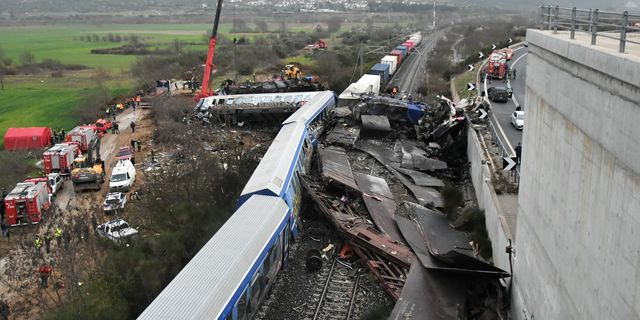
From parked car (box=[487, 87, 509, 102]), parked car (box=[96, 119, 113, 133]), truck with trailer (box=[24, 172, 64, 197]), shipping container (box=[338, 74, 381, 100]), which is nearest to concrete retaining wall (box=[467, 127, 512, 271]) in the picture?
parked car (box=[487, 87, 509, 102])

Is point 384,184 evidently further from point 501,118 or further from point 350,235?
point 501,118

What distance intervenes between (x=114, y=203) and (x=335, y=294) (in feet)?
44.6

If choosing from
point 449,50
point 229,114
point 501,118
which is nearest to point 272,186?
point 501,118

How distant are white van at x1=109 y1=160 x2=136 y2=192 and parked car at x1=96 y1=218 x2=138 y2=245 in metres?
6.80

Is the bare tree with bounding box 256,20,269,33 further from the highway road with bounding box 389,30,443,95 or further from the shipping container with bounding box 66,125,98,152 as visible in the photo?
the shipping container with bounding box 66,125,98,152

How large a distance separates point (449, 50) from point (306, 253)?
5767 centimetres

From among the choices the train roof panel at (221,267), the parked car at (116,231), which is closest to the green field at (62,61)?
the parked car at (116,231)

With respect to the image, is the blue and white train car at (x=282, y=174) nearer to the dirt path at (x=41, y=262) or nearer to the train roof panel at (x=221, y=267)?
the train roof panel at (x=221, y=267)

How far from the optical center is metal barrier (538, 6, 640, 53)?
6.94 m

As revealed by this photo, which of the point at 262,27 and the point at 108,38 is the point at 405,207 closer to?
the point at 262,27

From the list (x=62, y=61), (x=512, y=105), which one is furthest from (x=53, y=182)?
(x=62, y=61)

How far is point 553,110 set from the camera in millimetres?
9766

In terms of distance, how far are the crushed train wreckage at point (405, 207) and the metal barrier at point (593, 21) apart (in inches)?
206

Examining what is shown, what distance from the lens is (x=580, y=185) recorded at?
8.16 m
